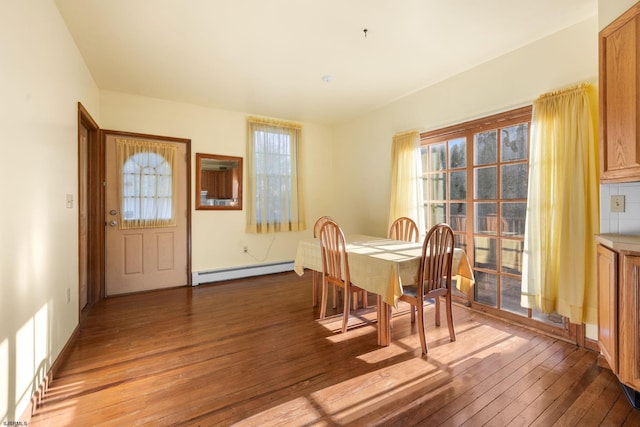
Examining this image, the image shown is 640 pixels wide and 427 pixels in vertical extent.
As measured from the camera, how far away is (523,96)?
9.02ft

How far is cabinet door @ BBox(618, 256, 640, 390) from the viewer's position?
1601 mm

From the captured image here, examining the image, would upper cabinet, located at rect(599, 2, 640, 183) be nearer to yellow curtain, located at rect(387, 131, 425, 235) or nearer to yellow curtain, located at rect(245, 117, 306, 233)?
yellow curtain, located at rect(387, 131, 425, 235)

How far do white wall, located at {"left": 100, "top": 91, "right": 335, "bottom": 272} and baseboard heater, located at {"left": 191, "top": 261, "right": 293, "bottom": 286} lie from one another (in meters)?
0.07

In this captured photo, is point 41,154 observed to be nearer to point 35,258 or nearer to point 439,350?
point 35,258

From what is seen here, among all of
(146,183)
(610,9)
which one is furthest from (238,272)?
(610,9)

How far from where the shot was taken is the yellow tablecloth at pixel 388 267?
7.29 ft

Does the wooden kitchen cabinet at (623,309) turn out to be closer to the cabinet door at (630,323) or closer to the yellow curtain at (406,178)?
the cabinet door at (630,323)

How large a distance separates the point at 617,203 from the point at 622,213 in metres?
0.07

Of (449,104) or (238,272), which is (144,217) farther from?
(449,104)

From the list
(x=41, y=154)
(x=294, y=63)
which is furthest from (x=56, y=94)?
(x=294, y=63)

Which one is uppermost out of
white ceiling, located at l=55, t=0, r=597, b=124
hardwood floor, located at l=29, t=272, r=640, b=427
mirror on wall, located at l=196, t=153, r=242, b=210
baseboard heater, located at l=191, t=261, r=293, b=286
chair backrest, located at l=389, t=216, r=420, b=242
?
white ceiling, located at l=55, t=0, r=597, b=124

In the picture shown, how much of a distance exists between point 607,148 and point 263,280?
13.3 feet

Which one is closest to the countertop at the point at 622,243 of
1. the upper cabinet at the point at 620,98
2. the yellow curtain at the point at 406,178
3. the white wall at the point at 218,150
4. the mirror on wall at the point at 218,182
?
the upper cabinet at the point at 620,98

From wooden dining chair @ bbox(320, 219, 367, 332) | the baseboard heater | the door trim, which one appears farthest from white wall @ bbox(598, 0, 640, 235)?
the door trim
